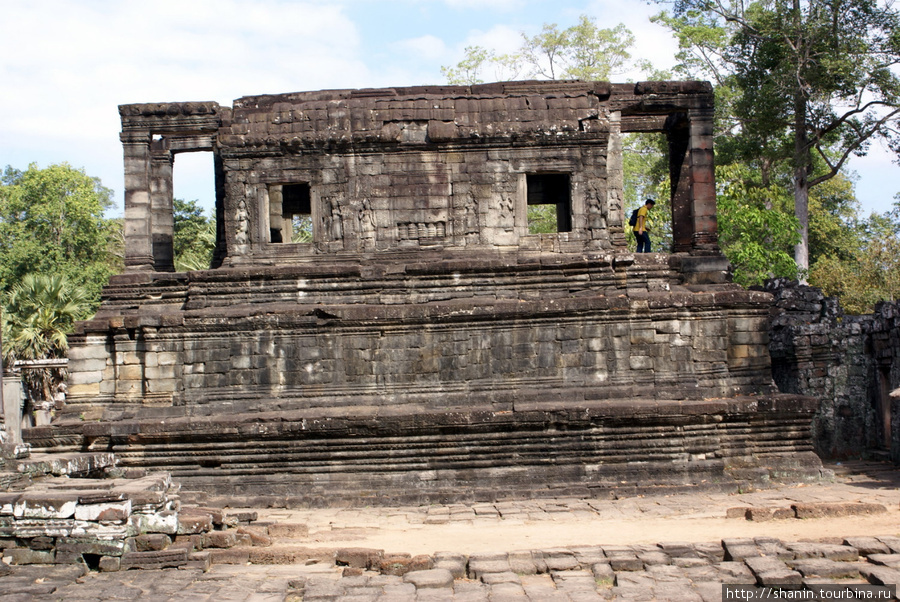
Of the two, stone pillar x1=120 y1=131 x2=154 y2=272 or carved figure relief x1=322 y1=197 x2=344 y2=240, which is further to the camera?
stone pillar x1=120 y1=131 x2=154 y2=272

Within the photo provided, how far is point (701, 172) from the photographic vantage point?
1321cm

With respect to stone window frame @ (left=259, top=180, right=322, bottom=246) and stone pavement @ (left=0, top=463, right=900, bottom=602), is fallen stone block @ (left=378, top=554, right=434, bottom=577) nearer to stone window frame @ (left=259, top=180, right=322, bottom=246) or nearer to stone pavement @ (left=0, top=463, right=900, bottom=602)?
stone pavement @ (left=0, top=463, right=900, bottom=602)

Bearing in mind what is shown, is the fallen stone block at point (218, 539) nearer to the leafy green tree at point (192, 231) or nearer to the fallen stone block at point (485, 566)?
the fallen stone block at point (485, 566)

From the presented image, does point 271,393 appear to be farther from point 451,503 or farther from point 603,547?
point 603,547

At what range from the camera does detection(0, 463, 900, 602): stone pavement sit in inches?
269

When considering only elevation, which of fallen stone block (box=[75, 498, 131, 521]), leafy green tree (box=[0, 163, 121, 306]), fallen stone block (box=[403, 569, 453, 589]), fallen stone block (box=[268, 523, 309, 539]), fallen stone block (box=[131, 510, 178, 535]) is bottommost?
fallen stone block (box=[268, 523, 309, 539])

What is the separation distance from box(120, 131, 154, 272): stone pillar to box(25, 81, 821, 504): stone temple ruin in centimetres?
3

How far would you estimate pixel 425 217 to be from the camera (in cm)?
1269

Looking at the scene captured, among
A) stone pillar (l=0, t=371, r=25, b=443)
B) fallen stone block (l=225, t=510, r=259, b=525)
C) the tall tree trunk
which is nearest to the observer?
fallen stone block (l=225, t=510, r=259, b=525)

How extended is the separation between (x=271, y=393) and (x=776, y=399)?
6.62m

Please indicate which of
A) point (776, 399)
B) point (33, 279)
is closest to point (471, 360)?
point (776, 399)

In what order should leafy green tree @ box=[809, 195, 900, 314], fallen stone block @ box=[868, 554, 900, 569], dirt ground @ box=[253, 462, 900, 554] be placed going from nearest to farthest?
fallen stone block @ box=[868, 554, 900, 569], dirt ground @ box=[253, 462, 900, 554], leafy green tree @ box=[809, 195, 900, 314]

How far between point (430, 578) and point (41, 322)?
2133cm

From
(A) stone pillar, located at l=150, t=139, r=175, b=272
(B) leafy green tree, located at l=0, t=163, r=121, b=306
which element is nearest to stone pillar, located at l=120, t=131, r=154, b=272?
(A) stone pillar, located at l=150, t=139, r=175, b=272
